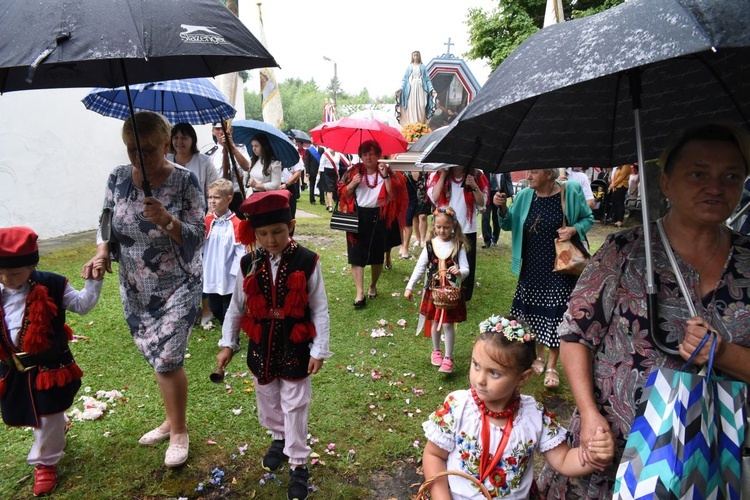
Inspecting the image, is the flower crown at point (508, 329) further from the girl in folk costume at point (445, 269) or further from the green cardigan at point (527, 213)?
the green cardigan at point (527, 213)

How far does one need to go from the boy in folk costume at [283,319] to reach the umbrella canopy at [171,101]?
1961mm

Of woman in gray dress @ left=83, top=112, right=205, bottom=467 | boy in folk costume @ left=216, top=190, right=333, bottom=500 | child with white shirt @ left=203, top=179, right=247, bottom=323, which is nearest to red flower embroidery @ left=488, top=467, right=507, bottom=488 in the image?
boy in folk costume @ left=216, top=190, right=333, bottom=500

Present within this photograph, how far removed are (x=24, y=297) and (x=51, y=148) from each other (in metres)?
7.12

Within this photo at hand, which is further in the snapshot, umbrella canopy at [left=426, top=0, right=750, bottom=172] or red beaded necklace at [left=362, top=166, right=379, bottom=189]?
red beaded necklace at [left=362, top=166, right=379, bottom=189]

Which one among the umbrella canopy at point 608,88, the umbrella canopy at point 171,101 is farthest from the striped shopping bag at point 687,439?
the umbrella canopy at point 171,101

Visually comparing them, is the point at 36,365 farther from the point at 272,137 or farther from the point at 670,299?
the point at 272,137

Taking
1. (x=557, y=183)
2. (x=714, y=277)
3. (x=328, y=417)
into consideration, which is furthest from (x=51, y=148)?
(x=714, y=277)

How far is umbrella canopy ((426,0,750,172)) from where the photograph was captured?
4.04 feet

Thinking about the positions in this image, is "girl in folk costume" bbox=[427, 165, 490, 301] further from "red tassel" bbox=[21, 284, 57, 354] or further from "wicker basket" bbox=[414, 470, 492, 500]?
"red tassel" bbox=[21, 284, 57, 354]

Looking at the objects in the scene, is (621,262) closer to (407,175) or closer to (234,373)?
(234,373)

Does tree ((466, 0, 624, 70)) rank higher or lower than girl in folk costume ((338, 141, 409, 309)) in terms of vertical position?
higher

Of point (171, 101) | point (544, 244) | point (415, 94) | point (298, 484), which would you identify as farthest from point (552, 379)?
point (415, 94)

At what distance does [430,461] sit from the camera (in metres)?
2.02

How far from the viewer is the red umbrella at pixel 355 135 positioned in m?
5.97
